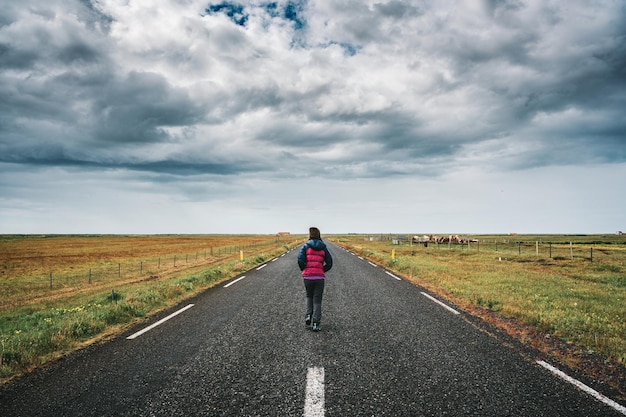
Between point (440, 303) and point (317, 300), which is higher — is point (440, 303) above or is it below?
below

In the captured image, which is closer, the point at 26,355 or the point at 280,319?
the point at 26,355

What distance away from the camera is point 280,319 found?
7.77 m

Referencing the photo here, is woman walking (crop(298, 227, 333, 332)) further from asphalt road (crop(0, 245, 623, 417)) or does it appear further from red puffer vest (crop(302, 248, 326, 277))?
asphalt road (crop(0, 245, 623, 417))

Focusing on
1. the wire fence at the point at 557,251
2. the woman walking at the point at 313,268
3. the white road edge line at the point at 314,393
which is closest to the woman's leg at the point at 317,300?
the woman walking at the point at 313,268

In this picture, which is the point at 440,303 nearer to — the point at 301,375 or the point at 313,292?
the point at 313,292

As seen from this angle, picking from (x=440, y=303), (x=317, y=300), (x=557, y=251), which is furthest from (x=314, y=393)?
(x=557, y=251)

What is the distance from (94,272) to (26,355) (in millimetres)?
28885

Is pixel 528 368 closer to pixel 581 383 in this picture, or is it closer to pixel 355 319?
pixel 581 383

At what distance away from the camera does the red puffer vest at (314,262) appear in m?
7.25

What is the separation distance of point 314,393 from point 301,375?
0.58m

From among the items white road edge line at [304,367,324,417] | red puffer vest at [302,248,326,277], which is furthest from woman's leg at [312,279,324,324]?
white road edge line at [304,367,324,417]

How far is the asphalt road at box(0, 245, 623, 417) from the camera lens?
12.3ft

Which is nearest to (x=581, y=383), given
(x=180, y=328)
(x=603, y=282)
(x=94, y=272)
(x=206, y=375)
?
(x=206, y=375)

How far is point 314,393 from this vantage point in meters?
4.02
